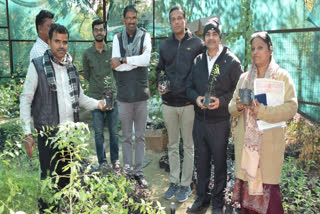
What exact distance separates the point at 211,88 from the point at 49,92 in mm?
1573

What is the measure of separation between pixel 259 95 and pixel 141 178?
7.23ft

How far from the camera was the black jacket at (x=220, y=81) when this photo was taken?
3.29 meters

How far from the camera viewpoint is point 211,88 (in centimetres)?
322

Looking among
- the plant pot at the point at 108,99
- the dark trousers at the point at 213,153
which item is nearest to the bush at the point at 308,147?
the dark trousers at the point at 213,153

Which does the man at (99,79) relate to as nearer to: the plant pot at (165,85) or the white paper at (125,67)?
the white paper at (125,67)

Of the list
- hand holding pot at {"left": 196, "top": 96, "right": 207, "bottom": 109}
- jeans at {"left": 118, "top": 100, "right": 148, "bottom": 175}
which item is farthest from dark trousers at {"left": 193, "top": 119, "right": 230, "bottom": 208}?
jeans at {"left": 118, "top": 100, "right": 148, "bottom": 175}

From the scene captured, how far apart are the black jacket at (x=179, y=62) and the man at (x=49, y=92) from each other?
1.28m

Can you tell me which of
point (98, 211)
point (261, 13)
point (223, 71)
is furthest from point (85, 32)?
point (98, 211)

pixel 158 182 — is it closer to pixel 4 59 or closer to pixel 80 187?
pixel 80 187

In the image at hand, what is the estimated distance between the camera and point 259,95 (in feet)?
8.71

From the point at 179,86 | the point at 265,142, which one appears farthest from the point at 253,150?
the point at 179,86

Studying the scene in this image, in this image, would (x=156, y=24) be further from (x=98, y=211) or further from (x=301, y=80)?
(x=98, y=211)

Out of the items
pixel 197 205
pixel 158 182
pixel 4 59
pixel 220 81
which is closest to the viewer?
pixel 220 81

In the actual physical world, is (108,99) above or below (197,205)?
above
